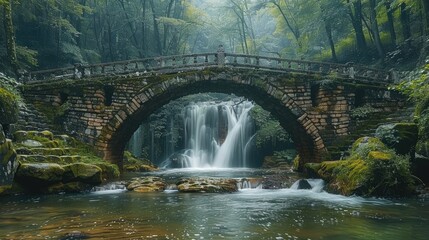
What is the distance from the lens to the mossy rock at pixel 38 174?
35.8ft

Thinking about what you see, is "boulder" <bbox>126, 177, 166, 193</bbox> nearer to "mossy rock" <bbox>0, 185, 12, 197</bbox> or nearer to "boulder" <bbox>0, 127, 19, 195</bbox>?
"mossy rock" <bbox>0, 185, 12, 197</bbox>

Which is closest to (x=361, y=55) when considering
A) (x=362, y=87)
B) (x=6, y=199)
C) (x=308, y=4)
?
(x=308, y=4)

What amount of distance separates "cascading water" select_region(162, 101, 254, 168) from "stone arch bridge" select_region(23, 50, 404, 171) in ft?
32.7

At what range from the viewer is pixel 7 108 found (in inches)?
423

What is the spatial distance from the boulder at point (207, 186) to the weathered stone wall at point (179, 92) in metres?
5.25

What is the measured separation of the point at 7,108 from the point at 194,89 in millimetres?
9932

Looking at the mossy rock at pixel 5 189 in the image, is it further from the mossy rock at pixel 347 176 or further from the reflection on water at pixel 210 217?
the mossy rock at pixel 347 176

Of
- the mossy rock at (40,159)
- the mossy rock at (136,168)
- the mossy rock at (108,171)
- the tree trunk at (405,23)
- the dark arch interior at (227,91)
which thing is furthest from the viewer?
the tree trunk at (405,23)

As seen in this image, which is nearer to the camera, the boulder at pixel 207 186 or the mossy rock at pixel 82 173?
the mossy rock at pixel 82 173

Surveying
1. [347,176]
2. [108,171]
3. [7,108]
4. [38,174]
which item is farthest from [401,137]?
[7,108]

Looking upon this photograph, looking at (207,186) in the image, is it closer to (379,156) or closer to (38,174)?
(38,174)

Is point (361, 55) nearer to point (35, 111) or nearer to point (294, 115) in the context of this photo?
point (294, 115)

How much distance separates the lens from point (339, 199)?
10383 mm

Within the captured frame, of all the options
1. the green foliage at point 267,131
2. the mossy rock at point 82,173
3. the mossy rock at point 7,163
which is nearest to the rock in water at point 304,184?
the mossy rock at point 82,173
